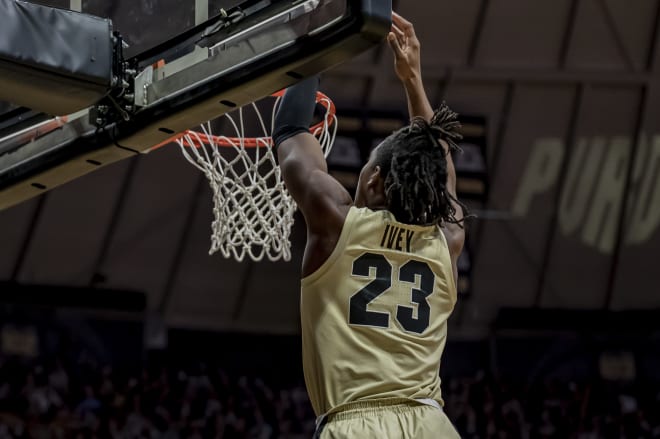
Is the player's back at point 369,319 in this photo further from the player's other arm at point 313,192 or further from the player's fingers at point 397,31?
the player's fingers at point 397,31

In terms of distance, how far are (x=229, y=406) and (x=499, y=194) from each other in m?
4.11

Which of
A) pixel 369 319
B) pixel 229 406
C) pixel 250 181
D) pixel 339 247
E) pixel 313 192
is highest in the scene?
pixel 250 181

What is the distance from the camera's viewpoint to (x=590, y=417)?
12070mm

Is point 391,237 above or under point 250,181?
→ under

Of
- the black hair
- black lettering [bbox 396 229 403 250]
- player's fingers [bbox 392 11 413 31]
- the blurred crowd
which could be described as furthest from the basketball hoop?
the blurred crowd

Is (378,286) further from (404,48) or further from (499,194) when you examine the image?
(499,194)

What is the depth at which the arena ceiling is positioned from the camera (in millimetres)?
11648

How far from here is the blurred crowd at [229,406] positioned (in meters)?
10.9

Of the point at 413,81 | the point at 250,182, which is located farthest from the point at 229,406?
the point at 413,81

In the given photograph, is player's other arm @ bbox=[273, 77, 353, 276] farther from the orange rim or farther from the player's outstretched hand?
the orange rim

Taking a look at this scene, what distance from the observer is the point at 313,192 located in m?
2.94

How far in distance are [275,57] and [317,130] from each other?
1501mm

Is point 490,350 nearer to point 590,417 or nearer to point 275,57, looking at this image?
point 590,417

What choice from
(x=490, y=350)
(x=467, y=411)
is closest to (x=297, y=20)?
(x=467, y=411)
